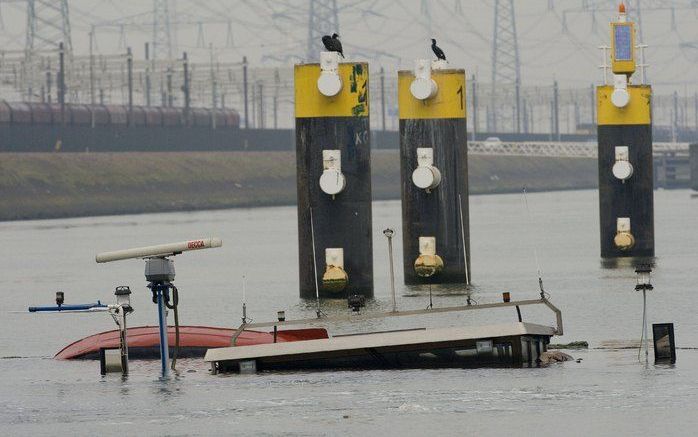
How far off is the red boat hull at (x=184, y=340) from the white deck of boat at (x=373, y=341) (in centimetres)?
214

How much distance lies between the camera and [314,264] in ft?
148

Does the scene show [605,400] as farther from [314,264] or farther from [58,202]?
[58,202]

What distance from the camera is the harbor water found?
85.1 ft

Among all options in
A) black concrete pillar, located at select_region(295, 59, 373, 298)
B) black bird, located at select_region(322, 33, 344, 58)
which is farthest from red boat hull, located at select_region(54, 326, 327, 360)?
black bird, located at select_region(322, 33, 344, 58)

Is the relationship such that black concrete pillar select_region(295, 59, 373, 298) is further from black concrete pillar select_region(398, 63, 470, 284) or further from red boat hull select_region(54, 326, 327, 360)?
red boat hull select_region(54, 326, 327, 360)

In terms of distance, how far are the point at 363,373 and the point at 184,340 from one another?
5.23m

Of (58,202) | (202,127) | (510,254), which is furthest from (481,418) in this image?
(202,127)

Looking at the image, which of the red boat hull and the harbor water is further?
the red boat hull

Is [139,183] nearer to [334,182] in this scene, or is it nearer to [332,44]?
[332,44]

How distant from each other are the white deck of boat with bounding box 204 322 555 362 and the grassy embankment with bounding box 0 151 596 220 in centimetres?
10148

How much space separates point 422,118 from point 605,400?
2252 cm

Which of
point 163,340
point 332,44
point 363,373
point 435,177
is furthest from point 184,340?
point 435,177

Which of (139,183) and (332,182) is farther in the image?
(139,183)

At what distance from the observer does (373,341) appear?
31.5 meters
